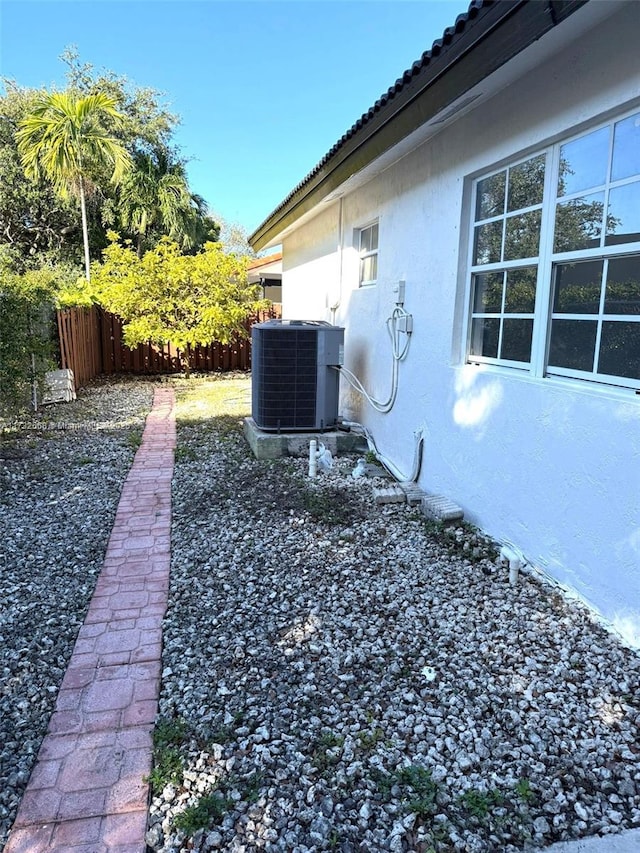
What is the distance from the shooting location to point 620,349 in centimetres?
310

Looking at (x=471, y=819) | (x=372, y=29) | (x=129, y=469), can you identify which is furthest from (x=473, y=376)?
(x=372, y=29)

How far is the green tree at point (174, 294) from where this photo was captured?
12.3m

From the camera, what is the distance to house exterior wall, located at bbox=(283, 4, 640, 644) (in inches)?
116

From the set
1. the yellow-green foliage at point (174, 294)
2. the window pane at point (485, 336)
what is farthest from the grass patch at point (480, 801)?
the yellow-green foliage at point (174, 294)

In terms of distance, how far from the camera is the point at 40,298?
8828mm

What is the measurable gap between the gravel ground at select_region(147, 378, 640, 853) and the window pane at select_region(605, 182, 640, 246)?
2154mm

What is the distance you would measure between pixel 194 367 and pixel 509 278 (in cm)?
1214

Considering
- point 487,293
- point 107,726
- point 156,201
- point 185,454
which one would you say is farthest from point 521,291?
point 156,201

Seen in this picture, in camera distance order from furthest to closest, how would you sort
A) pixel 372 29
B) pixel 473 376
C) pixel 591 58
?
1. pixel 372 29
2. pixel 473 376
3. pixel 591 58

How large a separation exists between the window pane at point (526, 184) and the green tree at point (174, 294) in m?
9.17

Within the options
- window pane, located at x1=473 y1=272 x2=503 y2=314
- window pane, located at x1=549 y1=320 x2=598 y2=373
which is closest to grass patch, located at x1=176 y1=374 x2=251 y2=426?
window pane, located at x1=473 y1=272 x2=503 y2=314

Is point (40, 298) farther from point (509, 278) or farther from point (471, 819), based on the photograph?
point (471, 819)

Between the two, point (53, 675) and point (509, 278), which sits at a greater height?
point (509, 278)

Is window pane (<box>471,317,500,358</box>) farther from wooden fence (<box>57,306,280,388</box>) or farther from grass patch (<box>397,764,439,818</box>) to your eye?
wooden fence (<box>57,306,280,388</box>)
